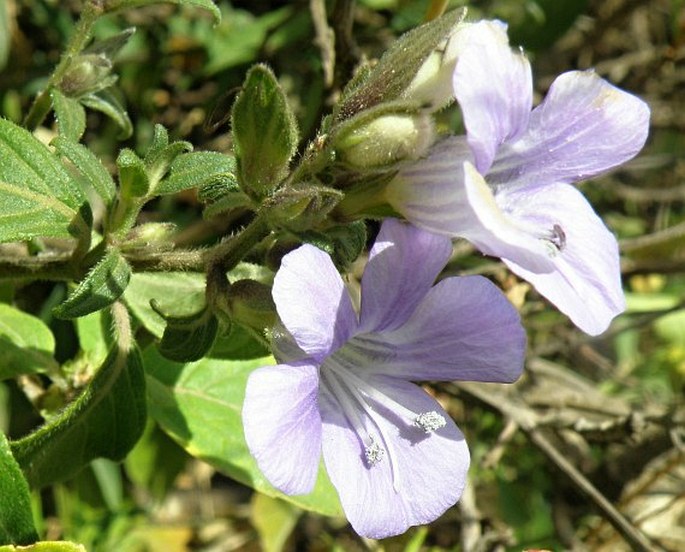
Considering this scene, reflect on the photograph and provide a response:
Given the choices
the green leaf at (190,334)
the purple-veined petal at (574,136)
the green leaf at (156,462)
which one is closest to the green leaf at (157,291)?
the green leaf at (190,334)

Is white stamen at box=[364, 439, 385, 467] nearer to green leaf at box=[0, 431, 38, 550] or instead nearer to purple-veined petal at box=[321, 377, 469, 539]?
purple-veined petal at box=[321, 377, 469, 539]

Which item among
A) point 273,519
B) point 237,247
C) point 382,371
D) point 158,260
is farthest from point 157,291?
point 273,519

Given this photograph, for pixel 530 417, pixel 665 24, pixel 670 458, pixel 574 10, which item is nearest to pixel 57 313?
pixel 530 417

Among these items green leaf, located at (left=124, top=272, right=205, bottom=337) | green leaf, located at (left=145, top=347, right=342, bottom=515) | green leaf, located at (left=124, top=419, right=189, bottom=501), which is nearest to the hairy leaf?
green leaf, located at (left=124, top=272, right=205, bottom=337)

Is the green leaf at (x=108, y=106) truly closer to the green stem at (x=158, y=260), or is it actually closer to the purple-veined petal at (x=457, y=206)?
the green stem at (x=158, y=260)

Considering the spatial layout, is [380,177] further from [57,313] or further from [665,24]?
[665,24]

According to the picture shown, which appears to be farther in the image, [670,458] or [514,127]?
[670,458]

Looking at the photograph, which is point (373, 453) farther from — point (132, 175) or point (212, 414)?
point (212, 414)
